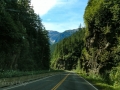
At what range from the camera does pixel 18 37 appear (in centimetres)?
3534

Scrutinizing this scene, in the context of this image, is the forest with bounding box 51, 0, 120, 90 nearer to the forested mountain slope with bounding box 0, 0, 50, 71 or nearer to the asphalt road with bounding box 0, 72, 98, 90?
the asphalt road with bounding box 0, 72, 98, 90

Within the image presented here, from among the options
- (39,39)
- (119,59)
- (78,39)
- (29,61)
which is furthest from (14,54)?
(78,39)

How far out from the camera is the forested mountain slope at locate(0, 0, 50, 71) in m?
33.4

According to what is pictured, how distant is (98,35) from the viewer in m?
51.9

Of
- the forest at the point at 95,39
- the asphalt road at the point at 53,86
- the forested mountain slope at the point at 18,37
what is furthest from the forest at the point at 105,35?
the forested mountain slope at the point at 18,37

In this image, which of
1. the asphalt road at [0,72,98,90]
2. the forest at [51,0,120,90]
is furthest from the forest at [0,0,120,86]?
the asphalt road at [0,72,98,90]

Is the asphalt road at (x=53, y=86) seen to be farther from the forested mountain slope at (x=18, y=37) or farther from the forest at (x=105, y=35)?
the forested mountain slope at (x=18, y=37)

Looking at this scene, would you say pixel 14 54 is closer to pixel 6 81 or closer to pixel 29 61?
pixel 29 61

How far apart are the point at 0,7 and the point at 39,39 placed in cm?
6865

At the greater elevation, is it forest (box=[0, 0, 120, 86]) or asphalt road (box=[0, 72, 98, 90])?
forest (box=[0, 0, 120, 86])

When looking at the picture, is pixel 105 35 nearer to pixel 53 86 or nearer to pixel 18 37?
pixel 18 37

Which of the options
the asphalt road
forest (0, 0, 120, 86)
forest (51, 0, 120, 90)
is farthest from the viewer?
forest (51, 0, 120, 90)

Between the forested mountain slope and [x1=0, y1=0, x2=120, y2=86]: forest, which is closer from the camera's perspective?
the forested mountain slope

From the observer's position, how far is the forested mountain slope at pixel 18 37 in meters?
33.4
